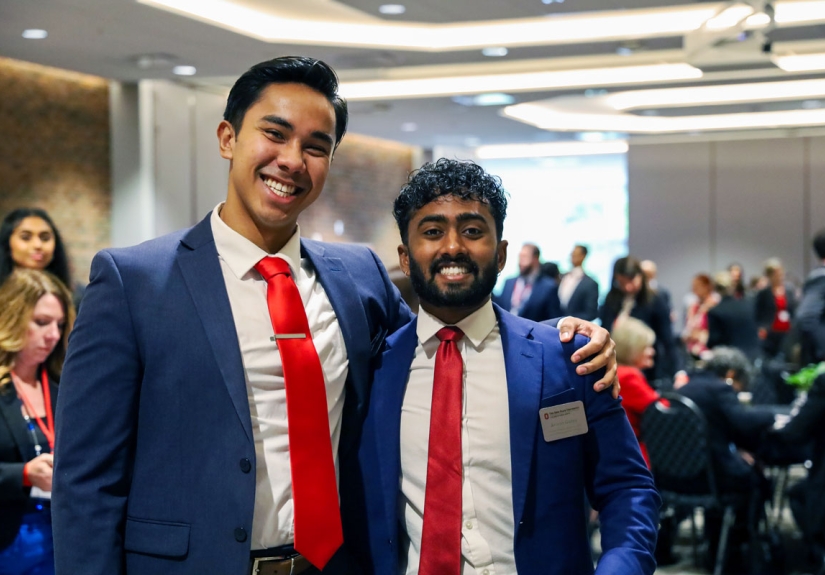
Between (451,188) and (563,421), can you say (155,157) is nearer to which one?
(451,188)

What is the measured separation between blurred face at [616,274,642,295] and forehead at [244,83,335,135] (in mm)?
5994

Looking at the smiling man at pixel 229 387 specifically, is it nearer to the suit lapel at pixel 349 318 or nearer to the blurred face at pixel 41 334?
the suit lapel at pixel 349 318

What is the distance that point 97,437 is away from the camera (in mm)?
1623

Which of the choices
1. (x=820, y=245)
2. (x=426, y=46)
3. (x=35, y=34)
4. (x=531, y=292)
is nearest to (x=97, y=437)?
(x=820, y=245)

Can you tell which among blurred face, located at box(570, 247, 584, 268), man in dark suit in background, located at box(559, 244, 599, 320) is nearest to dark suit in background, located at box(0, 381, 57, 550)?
man in dark suit in background, located at box(559, 244, 599, 320)

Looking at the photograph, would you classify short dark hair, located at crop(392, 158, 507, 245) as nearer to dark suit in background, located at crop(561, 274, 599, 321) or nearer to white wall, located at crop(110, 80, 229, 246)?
dark suit in background, located at crop(561, 274, 599, 321)

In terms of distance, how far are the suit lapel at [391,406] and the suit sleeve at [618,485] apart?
1.19 feet

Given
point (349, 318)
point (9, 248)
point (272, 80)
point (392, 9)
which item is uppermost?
point (392, 9)

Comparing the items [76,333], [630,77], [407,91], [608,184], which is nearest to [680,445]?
[76,333]

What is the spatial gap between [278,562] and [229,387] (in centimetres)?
33

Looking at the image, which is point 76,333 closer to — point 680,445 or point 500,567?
point 500,567

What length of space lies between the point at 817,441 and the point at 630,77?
5.25 m

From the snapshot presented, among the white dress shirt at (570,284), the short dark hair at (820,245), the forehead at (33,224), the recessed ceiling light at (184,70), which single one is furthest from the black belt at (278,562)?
the recessed ceiling light at (184,70)

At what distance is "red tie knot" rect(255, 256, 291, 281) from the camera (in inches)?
71.3
